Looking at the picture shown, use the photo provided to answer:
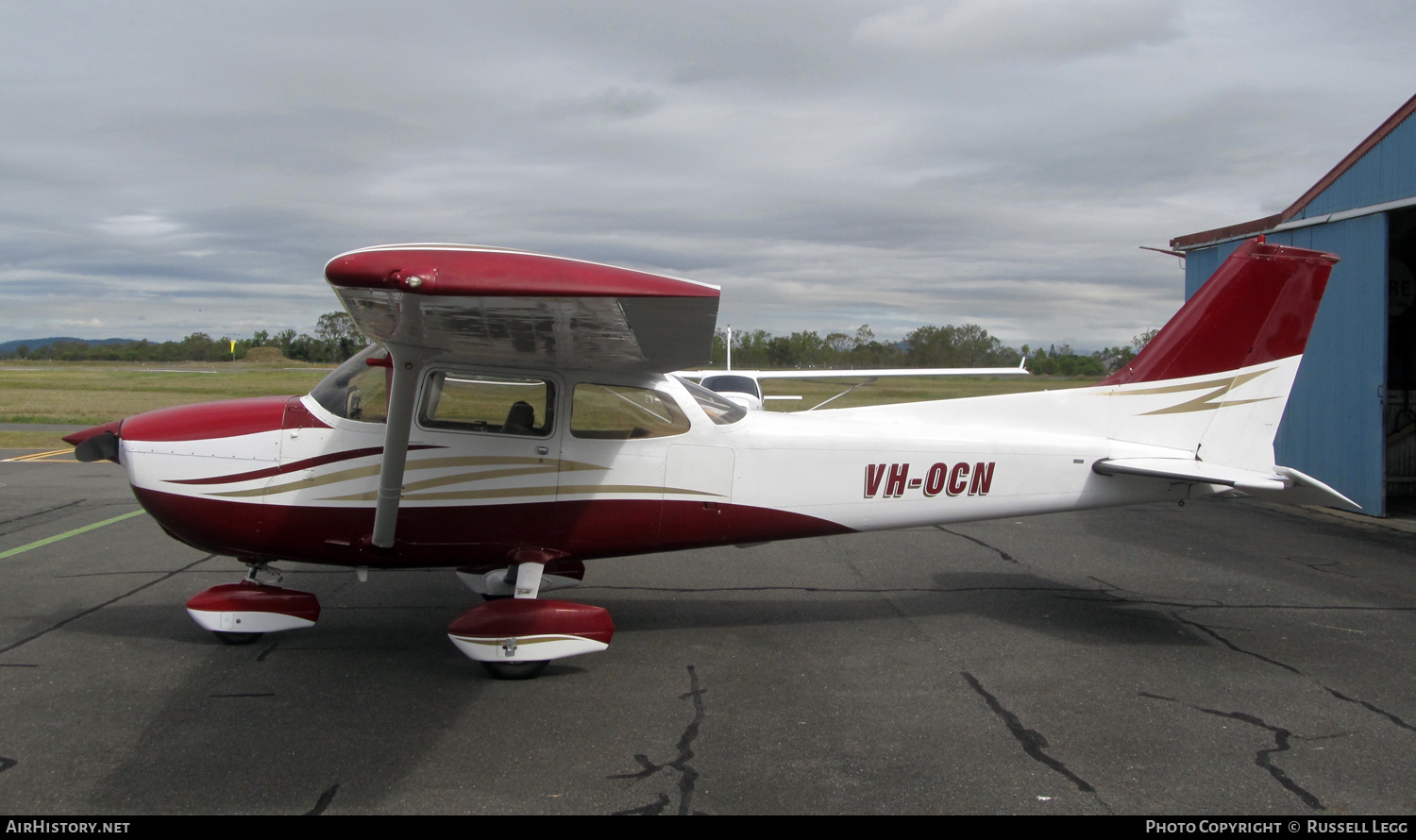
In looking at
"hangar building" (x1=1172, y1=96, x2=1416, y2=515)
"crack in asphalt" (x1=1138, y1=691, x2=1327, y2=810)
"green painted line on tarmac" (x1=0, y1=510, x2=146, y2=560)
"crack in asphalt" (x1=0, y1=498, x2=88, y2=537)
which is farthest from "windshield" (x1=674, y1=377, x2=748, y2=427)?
"hangar building" (x1=1172, y1=96, x2=1416, y2=515)

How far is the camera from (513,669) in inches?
190

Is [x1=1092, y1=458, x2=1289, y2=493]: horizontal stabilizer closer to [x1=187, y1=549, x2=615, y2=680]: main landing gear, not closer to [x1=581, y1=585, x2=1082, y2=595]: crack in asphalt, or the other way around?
[x1=581, y1=585, x2=1082, y2=595]: crack in asphalt

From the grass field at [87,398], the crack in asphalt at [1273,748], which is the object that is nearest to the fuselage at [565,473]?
the crack in asphalt at [1273,748]

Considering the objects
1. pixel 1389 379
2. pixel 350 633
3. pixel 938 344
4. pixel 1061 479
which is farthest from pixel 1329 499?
pixel 938 344

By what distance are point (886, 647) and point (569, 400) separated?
8.39ft

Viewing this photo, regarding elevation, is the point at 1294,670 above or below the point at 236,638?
above

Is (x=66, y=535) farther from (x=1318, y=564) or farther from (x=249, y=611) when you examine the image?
(x=1318, y=564)

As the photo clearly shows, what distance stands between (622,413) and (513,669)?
65.6 inches

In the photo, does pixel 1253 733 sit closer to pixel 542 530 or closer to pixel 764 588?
pixel 764 588

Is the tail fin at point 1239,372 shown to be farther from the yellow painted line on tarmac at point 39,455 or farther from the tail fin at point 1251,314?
the yellow painted line on tarmac at point 39,455

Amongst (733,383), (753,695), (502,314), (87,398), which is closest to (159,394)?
(87,398)

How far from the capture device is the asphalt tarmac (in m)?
3.49

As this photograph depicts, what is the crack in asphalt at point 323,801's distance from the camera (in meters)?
3.28

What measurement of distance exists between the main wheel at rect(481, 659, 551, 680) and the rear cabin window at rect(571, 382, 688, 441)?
139cm
